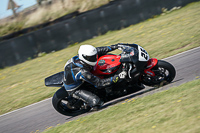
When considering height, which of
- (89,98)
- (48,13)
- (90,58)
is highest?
(48,13)

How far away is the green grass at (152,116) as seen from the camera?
3.44 meters

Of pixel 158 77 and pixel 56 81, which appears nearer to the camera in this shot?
pixel 158 77

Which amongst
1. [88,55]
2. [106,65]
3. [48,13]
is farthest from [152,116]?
[48,13]

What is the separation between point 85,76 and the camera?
4902 mm

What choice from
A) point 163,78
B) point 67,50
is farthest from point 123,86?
point 67,50

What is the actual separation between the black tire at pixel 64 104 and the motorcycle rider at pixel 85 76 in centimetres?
21

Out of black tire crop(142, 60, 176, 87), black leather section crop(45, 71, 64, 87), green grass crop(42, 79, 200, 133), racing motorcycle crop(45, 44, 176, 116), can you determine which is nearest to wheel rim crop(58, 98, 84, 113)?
racing motorcycle crop(45, 44, 176, 116)

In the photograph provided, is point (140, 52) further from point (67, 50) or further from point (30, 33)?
point (30, 33)

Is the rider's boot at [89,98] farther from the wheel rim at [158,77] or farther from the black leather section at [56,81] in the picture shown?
the wheel rim at [158,77]

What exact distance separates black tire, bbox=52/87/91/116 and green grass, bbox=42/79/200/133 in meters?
0.55

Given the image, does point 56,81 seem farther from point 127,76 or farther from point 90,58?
point 127,76

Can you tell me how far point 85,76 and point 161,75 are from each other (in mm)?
1670

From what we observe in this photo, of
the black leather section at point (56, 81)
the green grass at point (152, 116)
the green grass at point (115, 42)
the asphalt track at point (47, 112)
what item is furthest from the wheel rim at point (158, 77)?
the green grass at point (115, 42)

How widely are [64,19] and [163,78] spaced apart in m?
8.40
